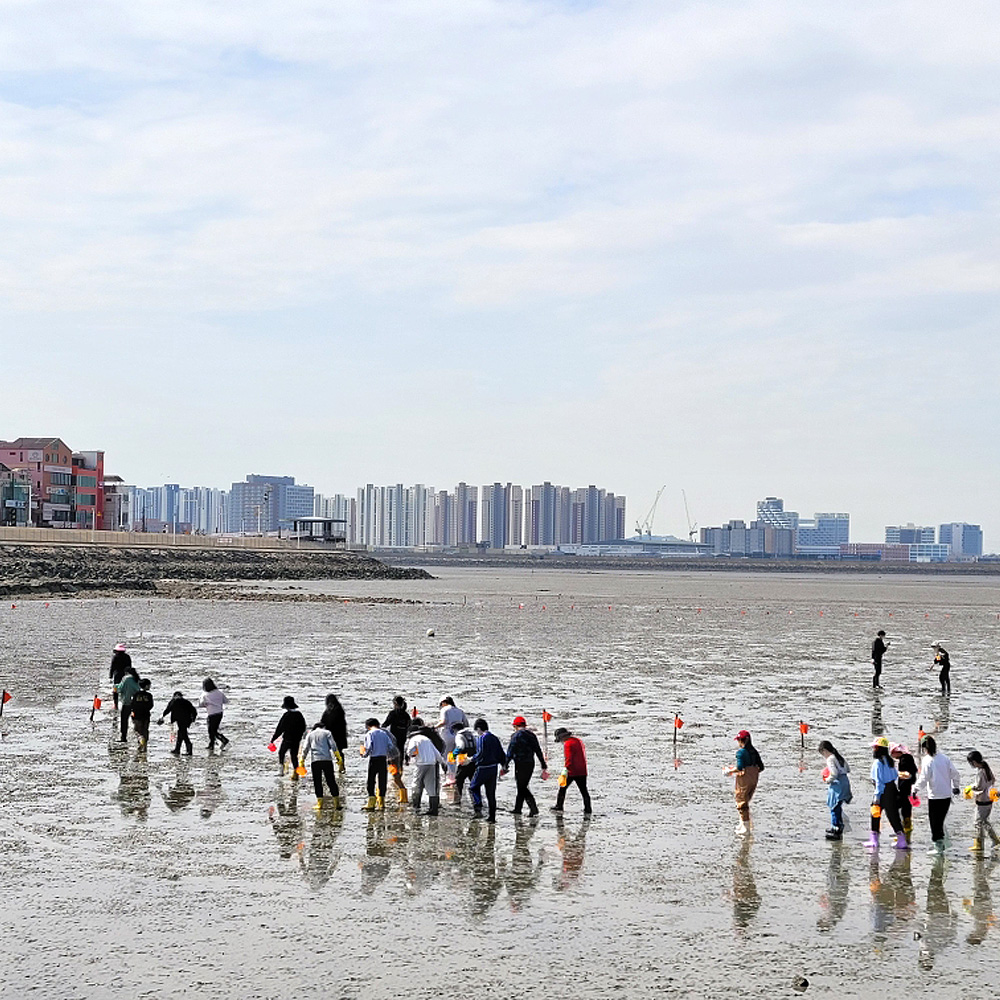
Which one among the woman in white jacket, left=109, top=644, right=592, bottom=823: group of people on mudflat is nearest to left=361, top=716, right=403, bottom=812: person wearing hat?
left=109, top=644, right=592, bottom=823: group of people on mudflat

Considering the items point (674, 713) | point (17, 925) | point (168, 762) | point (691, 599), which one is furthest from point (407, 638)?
point (691, 599)

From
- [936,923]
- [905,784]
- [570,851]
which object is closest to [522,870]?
[570,851]

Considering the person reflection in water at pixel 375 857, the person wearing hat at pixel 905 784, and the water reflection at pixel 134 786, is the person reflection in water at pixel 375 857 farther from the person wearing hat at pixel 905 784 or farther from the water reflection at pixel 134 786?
the person wearing hat at pixel 905 784

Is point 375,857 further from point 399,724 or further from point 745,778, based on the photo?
point 745,778

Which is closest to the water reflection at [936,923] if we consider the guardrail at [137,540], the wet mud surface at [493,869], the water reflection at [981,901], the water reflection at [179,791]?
the wet mud surface at [493,869]

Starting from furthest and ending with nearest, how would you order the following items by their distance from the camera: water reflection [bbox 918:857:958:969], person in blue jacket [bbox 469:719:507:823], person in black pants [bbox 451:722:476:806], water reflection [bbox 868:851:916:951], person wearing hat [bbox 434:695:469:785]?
person wearing hat [bbox 434:695:469:785] → person in black pants [bbox 451:722:476:806] → person in blue jacket [bbox 469:719:507:823] → water reflection [bbox 868:851:916:951] → water reflection [bbox 918:857:958:969]

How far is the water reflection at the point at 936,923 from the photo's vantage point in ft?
39.8

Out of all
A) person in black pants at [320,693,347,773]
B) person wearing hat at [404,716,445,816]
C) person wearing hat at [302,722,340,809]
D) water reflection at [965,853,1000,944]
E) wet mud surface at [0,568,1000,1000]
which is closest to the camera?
wet mud surface at [0,568,1000,1000]

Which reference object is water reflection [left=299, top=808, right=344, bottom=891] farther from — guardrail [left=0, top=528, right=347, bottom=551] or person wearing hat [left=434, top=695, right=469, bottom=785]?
guardrail [left=0, top=528, right=347, bottom=551]

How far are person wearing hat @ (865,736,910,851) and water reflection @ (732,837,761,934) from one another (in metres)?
1.67

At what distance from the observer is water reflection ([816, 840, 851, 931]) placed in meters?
13.1

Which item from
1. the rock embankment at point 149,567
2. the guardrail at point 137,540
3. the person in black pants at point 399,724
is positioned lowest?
the rock embankment at point 149,567

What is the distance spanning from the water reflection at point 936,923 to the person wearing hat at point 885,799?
1.15m

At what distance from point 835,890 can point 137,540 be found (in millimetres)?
124556
